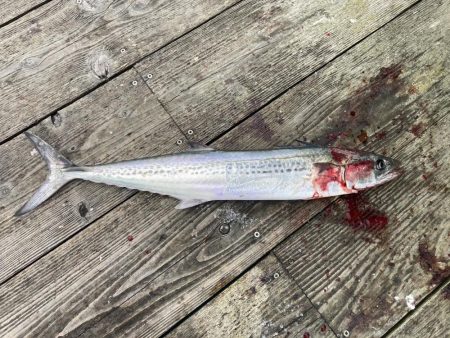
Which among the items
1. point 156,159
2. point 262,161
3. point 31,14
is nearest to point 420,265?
point 262,161

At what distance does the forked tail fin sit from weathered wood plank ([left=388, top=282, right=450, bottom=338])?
2.23 metres

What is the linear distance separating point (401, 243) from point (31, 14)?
3.09 meters

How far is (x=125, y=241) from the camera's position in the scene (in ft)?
8.67

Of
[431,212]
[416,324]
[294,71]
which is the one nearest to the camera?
[416,324]

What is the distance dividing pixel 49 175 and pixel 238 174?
3.94ft

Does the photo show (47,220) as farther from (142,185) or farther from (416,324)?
(416,324)

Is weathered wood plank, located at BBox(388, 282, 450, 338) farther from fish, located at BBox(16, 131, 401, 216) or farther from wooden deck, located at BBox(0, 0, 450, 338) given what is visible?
fish, located at BBox(16, 131, 401, 216)

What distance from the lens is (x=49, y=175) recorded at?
2676 mm

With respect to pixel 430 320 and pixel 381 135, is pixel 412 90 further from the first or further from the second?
pixel 430 320

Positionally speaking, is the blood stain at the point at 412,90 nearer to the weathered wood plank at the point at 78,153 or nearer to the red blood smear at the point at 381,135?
the red blood smear at the point at 381,135

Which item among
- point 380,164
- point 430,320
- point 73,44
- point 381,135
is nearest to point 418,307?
point 430,320

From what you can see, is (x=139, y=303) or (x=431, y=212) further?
(x=431, y=212)

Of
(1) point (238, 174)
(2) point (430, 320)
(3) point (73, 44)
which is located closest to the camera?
(2) point (430, 320)

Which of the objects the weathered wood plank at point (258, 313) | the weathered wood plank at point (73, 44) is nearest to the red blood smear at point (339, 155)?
the weathered wood plank at point (258, 313)
